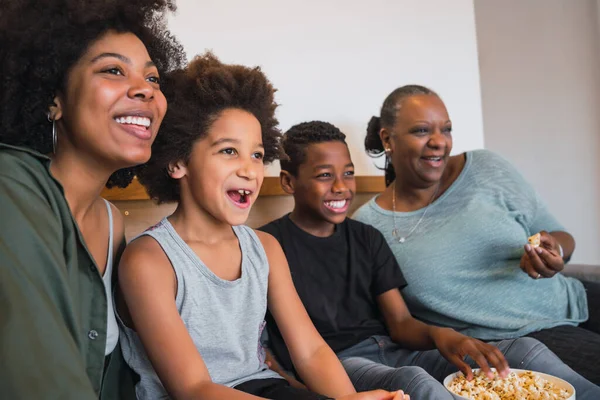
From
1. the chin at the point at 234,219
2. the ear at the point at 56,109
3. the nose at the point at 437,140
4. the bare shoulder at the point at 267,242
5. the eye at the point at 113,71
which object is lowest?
the bare shoulder at the point at 267,242

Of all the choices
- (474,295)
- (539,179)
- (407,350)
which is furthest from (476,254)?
(539,179)

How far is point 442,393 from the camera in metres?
1.22

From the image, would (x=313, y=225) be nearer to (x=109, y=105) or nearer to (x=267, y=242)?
(x=267, y=242)

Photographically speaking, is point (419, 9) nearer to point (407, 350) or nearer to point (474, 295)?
point (474, 295)

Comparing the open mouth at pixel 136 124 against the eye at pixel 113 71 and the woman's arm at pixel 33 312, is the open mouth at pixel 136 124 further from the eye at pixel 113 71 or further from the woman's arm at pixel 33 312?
the woman's arm at pixel 33 312

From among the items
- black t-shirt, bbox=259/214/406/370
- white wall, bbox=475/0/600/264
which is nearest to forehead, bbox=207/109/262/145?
black t-shirt, bbox=259/214/406/370

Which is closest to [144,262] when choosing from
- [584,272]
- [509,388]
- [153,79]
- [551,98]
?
[153,79]

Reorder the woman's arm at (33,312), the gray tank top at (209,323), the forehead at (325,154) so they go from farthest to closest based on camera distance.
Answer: the forehead at (325,154) < the gray tank top at (209,323) < the woman's arm at (33,312)

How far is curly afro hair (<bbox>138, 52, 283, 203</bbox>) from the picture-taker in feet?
4.28

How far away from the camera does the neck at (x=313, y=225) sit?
1.70 metres

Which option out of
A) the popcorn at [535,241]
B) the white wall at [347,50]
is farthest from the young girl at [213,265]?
the popcorn at [535,241]

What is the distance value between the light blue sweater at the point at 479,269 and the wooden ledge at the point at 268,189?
35 centimetres

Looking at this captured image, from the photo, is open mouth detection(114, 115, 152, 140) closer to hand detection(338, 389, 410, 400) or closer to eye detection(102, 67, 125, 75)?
eye detection(102, 67, 125, 75)

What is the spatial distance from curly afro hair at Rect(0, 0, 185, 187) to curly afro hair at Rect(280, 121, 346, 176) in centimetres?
69
